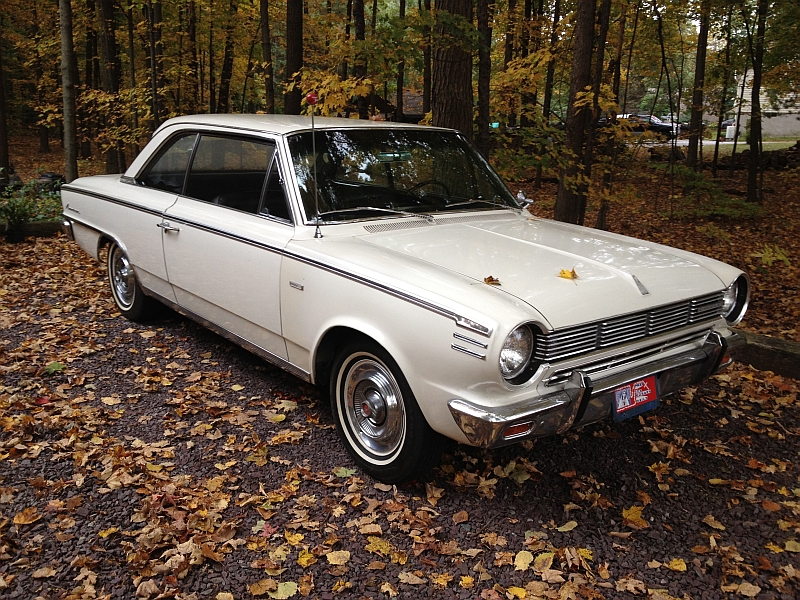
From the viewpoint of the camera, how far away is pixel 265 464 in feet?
11.9

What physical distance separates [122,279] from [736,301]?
497cm

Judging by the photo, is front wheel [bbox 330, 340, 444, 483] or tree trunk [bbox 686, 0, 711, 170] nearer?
front wheel [bbox 330, 340, 444, 483]

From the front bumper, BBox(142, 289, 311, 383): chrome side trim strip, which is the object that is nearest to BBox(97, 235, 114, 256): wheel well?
BBox(142, 289, 311, 383): chrome side trim strip

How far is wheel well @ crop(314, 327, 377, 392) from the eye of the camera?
3492 millimetres

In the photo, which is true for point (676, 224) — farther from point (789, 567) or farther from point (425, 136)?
point (789, 567)

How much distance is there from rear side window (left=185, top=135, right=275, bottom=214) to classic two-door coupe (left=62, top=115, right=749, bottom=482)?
15mm

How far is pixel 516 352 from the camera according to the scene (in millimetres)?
2830

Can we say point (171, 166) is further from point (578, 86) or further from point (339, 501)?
point (578, 86)

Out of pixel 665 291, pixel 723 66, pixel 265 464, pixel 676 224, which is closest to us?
pixel 665 291

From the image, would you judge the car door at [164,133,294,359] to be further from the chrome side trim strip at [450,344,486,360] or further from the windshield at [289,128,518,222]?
the chrome side trim strip at [450,344,486,360]

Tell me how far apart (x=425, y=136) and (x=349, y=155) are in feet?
2.35

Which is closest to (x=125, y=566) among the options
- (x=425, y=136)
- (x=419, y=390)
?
(x=419, y=390)

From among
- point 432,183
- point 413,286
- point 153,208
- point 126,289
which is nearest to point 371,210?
point 432,183

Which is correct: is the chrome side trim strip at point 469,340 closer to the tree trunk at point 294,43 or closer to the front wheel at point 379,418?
the front wheel at point 379,418
